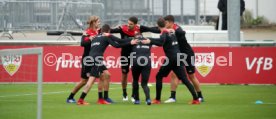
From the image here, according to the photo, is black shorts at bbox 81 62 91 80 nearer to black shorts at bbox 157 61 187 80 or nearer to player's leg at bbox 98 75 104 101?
player's leg at bbox 98 75 104 101

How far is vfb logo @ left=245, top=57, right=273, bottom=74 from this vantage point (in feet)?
82.1

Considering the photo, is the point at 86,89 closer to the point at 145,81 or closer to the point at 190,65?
the point at 145,81

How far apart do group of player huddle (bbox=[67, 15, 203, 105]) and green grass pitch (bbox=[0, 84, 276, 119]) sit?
0.36 metres

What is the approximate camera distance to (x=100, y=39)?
1833 centimetres

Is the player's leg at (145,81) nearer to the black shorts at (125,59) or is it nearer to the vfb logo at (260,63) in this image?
the black shorts at (125,59)

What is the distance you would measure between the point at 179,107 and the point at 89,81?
210cm

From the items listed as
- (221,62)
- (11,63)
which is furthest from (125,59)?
(221,62)

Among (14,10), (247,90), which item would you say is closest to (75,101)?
(247,90)

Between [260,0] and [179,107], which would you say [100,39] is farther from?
[260,0]

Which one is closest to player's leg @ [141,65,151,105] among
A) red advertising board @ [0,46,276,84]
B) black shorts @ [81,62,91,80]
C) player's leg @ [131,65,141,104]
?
player's leg @ [131,65,141,104]

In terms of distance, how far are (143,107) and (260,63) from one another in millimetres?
8181

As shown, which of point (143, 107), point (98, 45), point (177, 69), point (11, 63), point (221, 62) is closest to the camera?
Result: point (11, 63)

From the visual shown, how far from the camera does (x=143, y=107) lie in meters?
17.8

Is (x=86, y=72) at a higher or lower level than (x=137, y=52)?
lower
